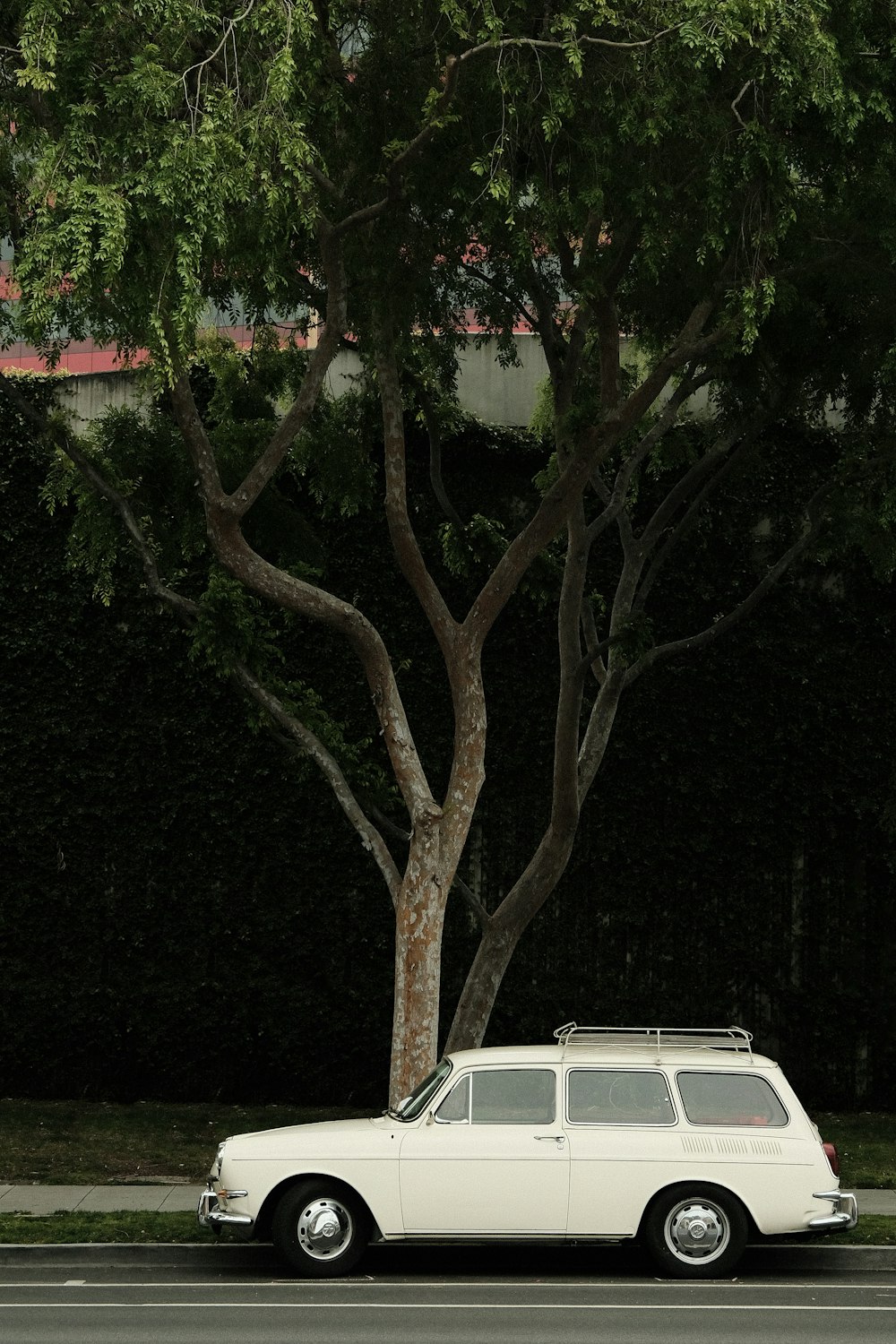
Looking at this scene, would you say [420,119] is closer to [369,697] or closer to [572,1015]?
[369,697]

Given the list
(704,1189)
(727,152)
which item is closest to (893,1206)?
(704,1189)

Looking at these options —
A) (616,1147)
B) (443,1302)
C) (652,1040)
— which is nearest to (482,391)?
(652,1040)

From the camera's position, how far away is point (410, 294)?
42.4 feet

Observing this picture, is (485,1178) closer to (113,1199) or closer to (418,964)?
(418,964)

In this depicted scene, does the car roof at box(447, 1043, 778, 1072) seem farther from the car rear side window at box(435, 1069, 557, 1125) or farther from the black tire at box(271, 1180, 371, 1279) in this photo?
the black tire at box(271, 1180, 371, 1279)

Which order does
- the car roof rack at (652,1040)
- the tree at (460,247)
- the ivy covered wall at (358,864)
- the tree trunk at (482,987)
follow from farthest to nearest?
the ivy covered wall at (358,864) → the tree trunk at (482,987) → the car roof rack at (652,1040) → the tree at (460,247)

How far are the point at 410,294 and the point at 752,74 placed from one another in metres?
3.31

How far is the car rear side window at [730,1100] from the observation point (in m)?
10.2

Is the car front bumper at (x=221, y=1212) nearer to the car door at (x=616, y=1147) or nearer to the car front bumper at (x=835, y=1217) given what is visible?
the car door at (x=616, y=1147)

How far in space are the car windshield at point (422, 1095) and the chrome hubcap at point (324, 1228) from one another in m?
0.73

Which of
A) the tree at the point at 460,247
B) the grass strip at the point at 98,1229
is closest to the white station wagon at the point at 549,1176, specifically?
the grass strip at the point at 98,1229

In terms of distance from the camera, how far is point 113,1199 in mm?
12461

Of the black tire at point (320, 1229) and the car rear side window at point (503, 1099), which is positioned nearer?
the black tire at point (320, 1229)

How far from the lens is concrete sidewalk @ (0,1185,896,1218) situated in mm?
11969
